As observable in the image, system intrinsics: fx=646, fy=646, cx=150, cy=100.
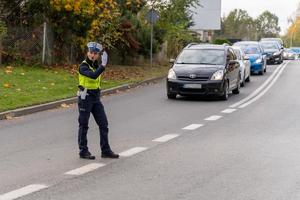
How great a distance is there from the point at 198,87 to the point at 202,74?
1.30ft

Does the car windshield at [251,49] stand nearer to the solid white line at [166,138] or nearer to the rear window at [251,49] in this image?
the rear window at [251,49]

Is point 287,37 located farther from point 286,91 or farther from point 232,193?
point 232,193

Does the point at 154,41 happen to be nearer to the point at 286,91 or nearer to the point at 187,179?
the point at 286,91

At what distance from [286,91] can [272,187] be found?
15.1m

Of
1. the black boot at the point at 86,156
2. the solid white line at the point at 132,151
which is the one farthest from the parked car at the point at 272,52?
the black boot at the point at 86,156

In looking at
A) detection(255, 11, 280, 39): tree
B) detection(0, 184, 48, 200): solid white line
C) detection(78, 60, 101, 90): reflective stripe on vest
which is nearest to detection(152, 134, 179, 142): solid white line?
detection(78, 60, 101, 90): reflective stripe on vest

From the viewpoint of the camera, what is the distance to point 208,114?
604 inches

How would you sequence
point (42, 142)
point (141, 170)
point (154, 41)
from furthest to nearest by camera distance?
point (154, 41) < point (42, 142) < point (141, 170)

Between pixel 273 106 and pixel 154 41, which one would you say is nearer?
pixel 273 106

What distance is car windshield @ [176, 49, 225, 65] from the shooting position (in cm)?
1956

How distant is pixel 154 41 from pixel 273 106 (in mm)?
16308

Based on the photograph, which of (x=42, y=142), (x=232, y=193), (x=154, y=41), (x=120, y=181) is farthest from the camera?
(x=154, y=41)

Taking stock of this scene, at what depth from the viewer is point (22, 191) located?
736 cm

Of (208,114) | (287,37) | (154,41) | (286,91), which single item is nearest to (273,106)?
(208,114)
